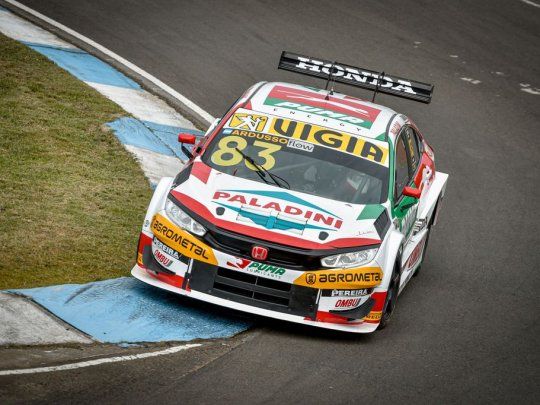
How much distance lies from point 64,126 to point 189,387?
6343 millimetres

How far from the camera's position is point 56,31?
17.2m

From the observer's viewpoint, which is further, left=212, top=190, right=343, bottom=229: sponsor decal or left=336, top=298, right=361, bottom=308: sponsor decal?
left=212, top=190, right=343, bottom=229: sponsor decal

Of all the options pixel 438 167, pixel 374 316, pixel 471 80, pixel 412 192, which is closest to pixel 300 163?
pixel 412 192

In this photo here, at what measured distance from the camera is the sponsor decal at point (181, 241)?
8.71m

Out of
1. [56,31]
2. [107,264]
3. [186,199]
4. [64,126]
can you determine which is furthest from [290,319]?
[56,31]

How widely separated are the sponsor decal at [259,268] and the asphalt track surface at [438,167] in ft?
1.71

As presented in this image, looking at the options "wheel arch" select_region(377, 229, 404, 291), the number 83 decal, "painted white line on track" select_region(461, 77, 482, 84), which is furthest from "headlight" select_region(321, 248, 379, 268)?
"painted white line on track" select_region(461, 77, 482, 84)

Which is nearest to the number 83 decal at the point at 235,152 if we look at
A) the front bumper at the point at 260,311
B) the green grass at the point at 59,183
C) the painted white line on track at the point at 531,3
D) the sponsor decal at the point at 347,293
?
the green grass at the point at 59,183

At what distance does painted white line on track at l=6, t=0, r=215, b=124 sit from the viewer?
15180 mm

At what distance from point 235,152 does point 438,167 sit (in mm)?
5364

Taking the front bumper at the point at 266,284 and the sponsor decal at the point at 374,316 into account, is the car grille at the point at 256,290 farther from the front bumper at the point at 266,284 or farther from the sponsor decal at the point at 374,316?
the sponsor decal at the point at 374,316

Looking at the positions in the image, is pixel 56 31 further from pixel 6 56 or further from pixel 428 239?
pixel 428 239

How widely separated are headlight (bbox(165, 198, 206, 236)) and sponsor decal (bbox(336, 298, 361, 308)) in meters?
1.22

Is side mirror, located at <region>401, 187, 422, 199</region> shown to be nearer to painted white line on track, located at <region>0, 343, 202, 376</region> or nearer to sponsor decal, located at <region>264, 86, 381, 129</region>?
sponsor decal, located at <region>264, 86, 381, 129</region>
